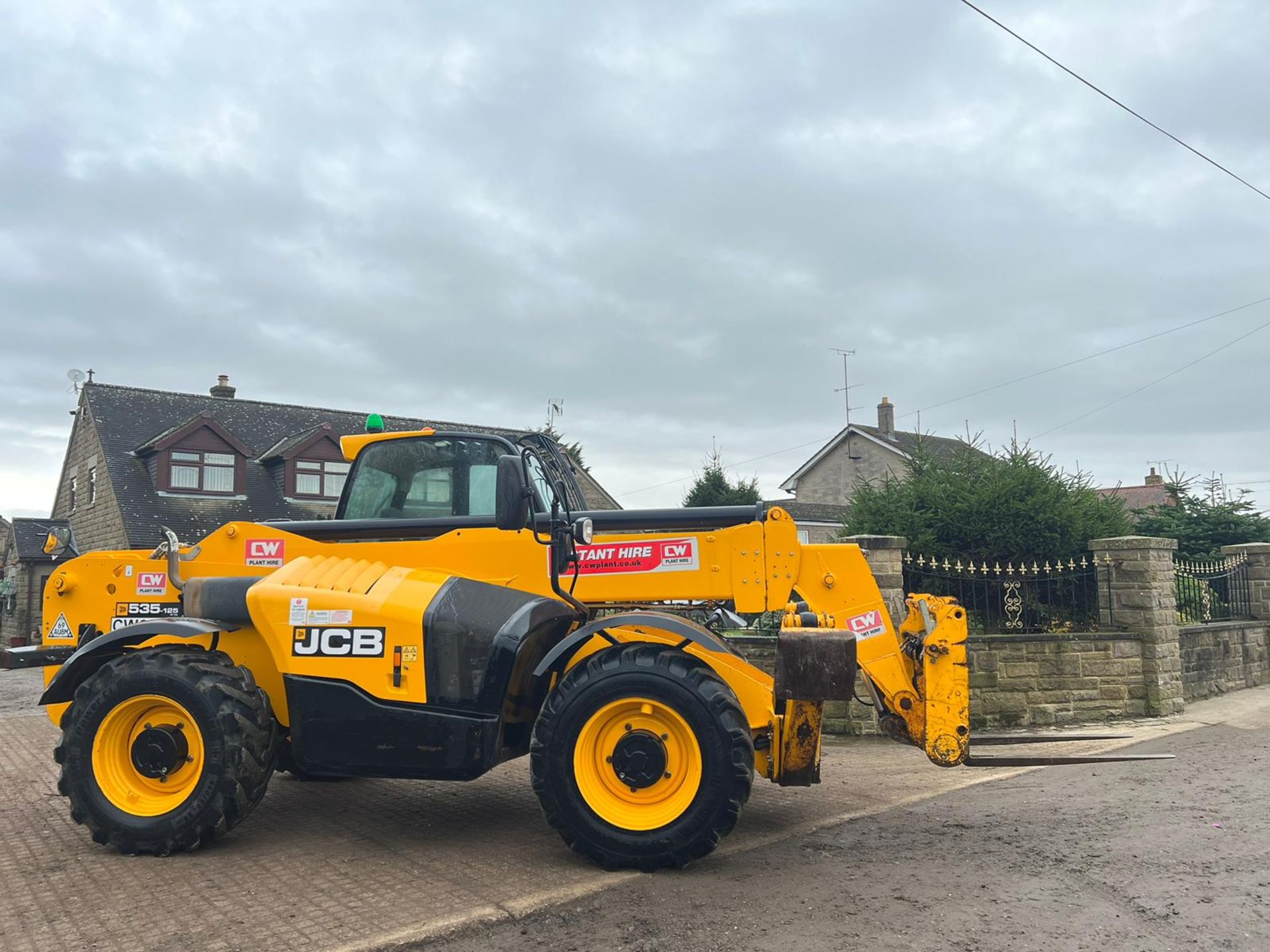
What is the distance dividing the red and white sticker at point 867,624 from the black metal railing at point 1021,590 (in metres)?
4.71

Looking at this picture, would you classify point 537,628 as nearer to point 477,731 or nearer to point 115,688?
point 477,731

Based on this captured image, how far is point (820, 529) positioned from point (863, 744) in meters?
19.7

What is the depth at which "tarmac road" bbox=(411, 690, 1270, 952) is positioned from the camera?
4281 millimetres

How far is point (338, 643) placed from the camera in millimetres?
5633

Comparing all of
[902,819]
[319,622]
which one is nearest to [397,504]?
[319,622]

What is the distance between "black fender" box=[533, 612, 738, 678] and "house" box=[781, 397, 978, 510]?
30.3 m

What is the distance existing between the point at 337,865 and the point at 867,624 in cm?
331

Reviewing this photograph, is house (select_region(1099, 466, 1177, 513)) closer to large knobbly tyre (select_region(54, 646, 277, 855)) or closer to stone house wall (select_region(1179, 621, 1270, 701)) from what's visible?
stone house wall (select_region(1179, 621, 1270, 701))

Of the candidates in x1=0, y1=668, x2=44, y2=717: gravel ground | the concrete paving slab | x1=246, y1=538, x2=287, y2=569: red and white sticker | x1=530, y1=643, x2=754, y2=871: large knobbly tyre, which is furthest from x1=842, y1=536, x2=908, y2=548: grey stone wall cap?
x1=0, y1=668, x2=44, y2=717: gravel ground

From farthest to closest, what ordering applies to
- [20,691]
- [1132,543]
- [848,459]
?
[848,459]
[20,691]
[1132,543]

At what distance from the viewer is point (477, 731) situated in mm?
5520

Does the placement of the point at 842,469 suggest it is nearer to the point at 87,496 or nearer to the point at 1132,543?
the point at 87,496

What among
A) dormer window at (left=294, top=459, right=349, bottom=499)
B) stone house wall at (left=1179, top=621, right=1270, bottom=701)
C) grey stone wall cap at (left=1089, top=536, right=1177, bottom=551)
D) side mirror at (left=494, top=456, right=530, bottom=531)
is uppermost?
dormer window at (left=294, top=459, right=349, bottom=499)

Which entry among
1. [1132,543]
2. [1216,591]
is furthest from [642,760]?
[1216,591]
